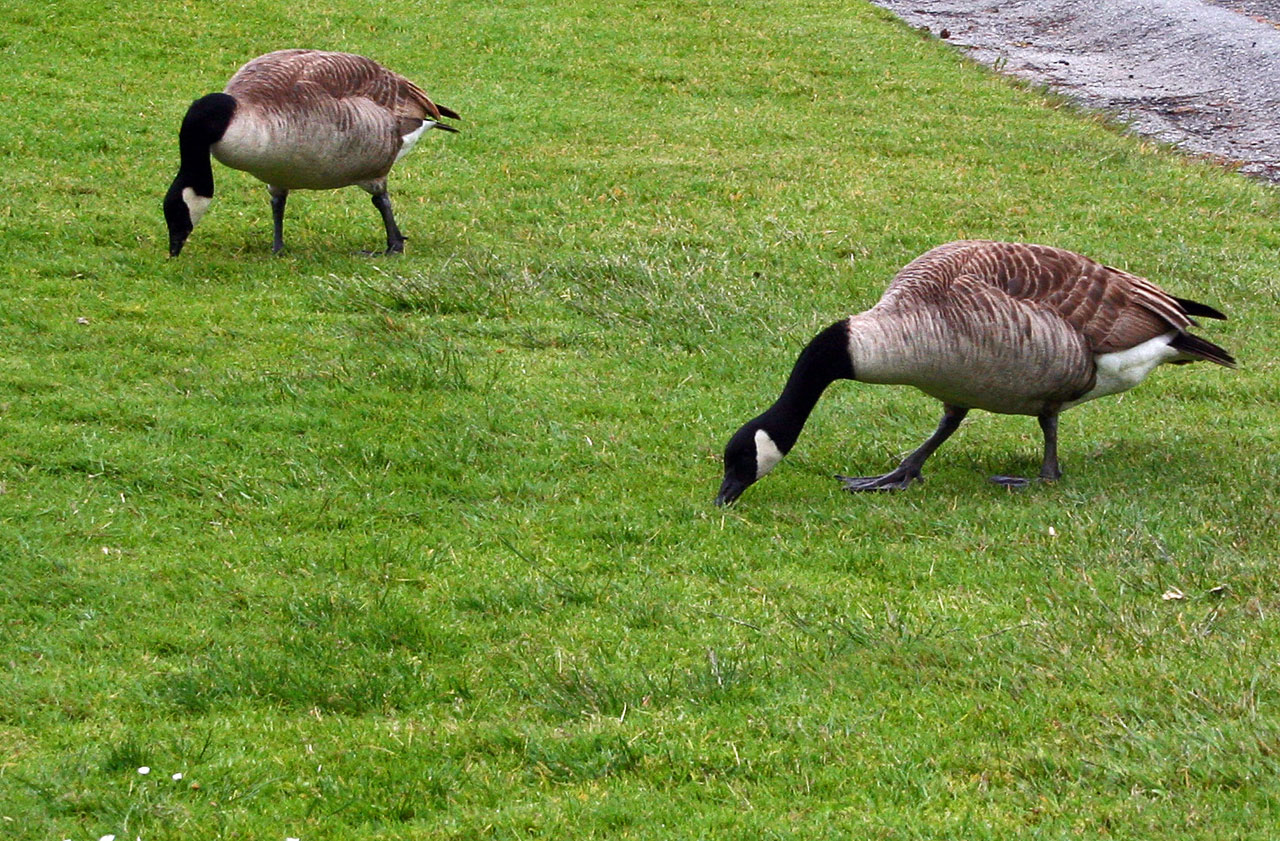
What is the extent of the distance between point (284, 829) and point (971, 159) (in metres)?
12.4

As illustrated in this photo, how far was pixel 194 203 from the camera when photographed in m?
11.1

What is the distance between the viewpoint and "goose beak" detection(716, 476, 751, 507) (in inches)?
281

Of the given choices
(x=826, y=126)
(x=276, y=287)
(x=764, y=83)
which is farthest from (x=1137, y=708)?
(x=764, y=83)

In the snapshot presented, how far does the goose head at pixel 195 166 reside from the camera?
1060 centimetres

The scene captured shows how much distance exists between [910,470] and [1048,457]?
75 centimetres

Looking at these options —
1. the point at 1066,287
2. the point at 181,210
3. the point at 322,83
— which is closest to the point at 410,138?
the point at 322,83

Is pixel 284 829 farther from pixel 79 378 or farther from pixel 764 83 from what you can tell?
pixel 764 83

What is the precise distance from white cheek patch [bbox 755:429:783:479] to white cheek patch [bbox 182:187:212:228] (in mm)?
5901

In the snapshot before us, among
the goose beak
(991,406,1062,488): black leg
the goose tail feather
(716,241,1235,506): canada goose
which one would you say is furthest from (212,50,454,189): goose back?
the goose tail feather

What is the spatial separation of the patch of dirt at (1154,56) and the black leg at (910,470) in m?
8.55

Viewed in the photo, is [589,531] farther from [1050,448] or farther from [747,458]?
[1050,448]

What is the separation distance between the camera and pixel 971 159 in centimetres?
1517

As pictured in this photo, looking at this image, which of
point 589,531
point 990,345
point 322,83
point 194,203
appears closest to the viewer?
point 589,531

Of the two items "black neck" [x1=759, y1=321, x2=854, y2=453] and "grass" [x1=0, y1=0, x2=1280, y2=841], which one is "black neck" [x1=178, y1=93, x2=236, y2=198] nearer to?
"grass" [x1=0, y1=0, x2=1280, y2=841]
